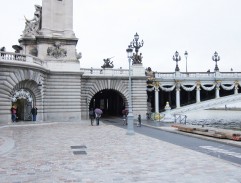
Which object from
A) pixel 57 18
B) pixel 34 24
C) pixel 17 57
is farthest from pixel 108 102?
pixel 17 57

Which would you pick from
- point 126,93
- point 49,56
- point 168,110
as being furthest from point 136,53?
point 49,56

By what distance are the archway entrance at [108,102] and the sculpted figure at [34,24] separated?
1775 centimetres

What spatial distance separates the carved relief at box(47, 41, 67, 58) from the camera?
3947 centimetres

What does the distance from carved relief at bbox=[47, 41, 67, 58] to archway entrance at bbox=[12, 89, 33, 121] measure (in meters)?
6.17

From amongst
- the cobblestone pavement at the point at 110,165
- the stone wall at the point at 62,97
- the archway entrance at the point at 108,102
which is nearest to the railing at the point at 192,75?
the archway entrance at the point at 108,102

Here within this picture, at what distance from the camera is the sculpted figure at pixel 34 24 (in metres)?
41.2

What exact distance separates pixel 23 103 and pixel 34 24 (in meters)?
10.5

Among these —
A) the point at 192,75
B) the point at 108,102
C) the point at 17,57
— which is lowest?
the point at 108,102

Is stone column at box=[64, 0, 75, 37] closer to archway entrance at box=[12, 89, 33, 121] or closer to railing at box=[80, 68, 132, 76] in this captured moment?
railing at box=[80, 68, 132, 76]

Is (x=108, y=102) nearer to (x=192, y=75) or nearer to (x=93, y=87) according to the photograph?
(x=192, y=75)

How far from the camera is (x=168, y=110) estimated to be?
4519 centimetres

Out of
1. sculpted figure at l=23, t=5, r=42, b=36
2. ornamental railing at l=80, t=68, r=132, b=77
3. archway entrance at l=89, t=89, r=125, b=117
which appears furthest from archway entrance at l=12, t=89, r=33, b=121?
archway entrance at l=89, t=89, r=125, b=117

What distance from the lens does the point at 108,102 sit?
6712cm

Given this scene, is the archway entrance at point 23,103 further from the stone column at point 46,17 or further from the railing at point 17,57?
the stone column at point 46,17
